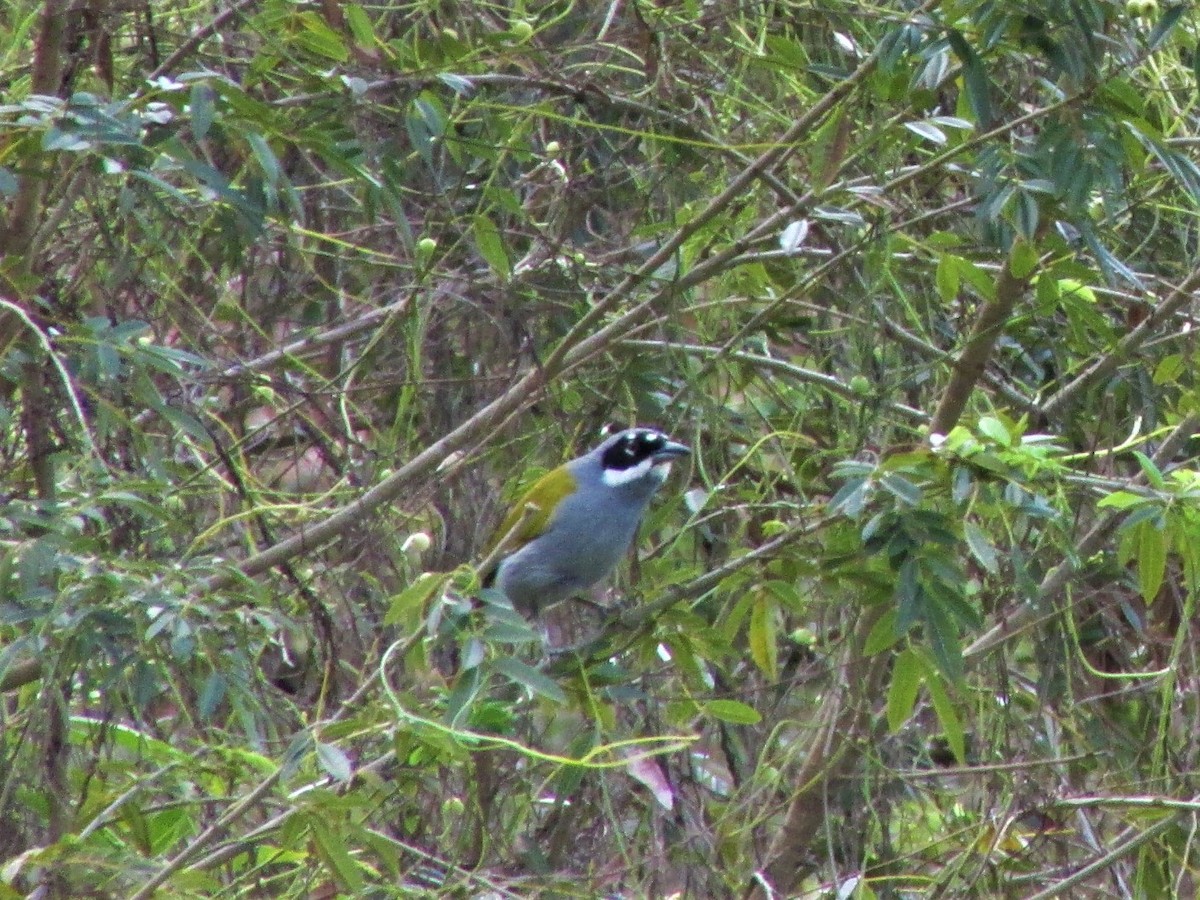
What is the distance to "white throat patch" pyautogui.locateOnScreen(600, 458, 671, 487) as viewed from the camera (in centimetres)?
454

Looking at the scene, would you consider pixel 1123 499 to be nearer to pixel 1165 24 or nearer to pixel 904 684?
pixel 904 684

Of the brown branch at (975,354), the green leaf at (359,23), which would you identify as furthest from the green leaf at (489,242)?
the brown branch at (975,354)

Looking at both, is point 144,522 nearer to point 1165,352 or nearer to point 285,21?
point 285,21

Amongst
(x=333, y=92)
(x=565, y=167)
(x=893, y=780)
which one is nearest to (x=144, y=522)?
(x=333, y=92)

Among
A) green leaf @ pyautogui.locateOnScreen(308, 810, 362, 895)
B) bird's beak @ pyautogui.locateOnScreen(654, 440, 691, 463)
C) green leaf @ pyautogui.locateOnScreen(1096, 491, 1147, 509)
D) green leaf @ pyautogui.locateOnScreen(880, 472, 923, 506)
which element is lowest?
bird's beak @ pyautogui.locateOnScreen(654, 440, 691, 463)

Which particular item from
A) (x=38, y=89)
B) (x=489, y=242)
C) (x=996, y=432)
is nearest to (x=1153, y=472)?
(x=996, y=432)

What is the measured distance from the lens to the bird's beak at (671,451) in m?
4.28

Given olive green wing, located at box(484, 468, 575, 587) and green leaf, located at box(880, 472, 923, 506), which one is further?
olive green wing, located at box(484, 468, 575, 587)

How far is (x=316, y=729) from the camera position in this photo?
279cm

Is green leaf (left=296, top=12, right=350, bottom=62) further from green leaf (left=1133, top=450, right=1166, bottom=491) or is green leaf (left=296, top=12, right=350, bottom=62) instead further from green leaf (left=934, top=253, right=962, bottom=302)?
green leaf (left=1133, top=450, right=1166, bottom=491)

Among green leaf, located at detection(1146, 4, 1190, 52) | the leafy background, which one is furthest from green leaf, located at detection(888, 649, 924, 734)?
green leaf, located at detection(1146, 4, 1190, 52)

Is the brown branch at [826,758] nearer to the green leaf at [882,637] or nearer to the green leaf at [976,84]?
the green leaf at [882,637]

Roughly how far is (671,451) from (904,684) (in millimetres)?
1235

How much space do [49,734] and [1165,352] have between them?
2.72 metres
